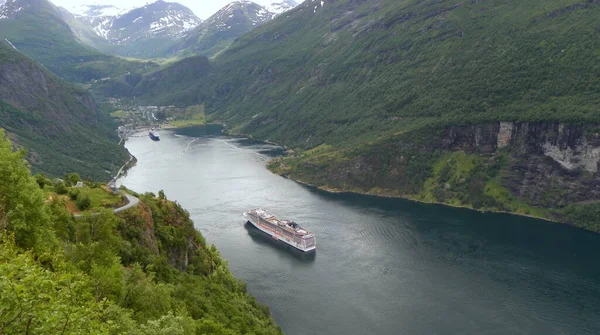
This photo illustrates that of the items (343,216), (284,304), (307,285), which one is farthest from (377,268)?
(343,216)

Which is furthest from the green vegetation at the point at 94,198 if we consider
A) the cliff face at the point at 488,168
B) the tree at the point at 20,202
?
the cliff face at the point at 488,168

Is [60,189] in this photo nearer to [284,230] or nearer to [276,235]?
[284,230]

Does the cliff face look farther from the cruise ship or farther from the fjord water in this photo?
the cruise ship

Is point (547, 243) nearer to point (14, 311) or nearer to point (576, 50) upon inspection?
point (576, 50)

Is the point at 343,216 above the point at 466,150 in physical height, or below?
below

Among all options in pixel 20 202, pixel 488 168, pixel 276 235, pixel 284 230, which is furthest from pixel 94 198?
pixel 488 168

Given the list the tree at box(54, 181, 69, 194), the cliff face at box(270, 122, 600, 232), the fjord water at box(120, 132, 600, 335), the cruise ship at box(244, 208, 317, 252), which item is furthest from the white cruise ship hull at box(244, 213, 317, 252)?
the tree at box(54, 181, 69, 194)

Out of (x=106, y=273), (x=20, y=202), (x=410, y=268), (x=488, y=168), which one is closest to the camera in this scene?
(x=20, y=202)
